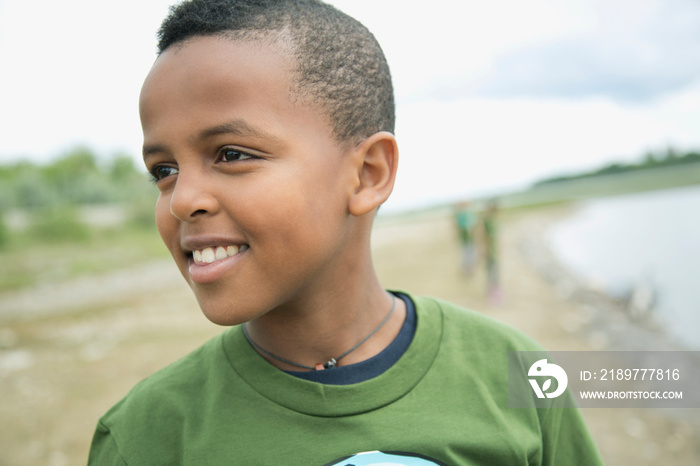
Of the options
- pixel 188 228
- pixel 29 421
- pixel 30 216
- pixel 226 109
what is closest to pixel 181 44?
pixel 226 109

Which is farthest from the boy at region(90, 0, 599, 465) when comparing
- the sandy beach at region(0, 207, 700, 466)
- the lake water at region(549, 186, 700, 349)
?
the lake water at region(549, 186, 700, 349)

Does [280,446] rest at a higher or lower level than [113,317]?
higher

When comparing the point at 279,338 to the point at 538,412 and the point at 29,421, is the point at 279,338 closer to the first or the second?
the point at 538,412

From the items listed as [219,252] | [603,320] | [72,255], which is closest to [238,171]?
[219,252]

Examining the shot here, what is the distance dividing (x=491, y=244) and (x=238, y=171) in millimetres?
9331

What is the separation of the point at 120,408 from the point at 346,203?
865 millimetres

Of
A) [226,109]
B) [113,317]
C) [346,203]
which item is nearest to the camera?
[226,109]

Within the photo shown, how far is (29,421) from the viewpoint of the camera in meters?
5.86

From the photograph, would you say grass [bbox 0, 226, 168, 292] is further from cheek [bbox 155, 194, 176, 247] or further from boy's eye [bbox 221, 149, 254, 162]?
boy's eye [bbox 221, 149, 254, 162]

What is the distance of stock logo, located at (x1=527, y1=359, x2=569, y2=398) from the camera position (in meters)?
1.55

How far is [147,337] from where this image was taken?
923 cm

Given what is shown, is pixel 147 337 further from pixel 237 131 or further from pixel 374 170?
pixel 237 131

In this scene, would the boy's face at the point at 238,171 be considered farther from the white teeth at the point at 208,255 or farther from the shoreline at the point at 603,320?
the shoreline at the point at 603,320

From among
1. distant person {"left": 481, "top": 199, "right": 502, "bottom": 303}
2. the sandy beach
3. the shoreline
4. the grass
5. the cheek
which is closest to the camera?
the cheek
